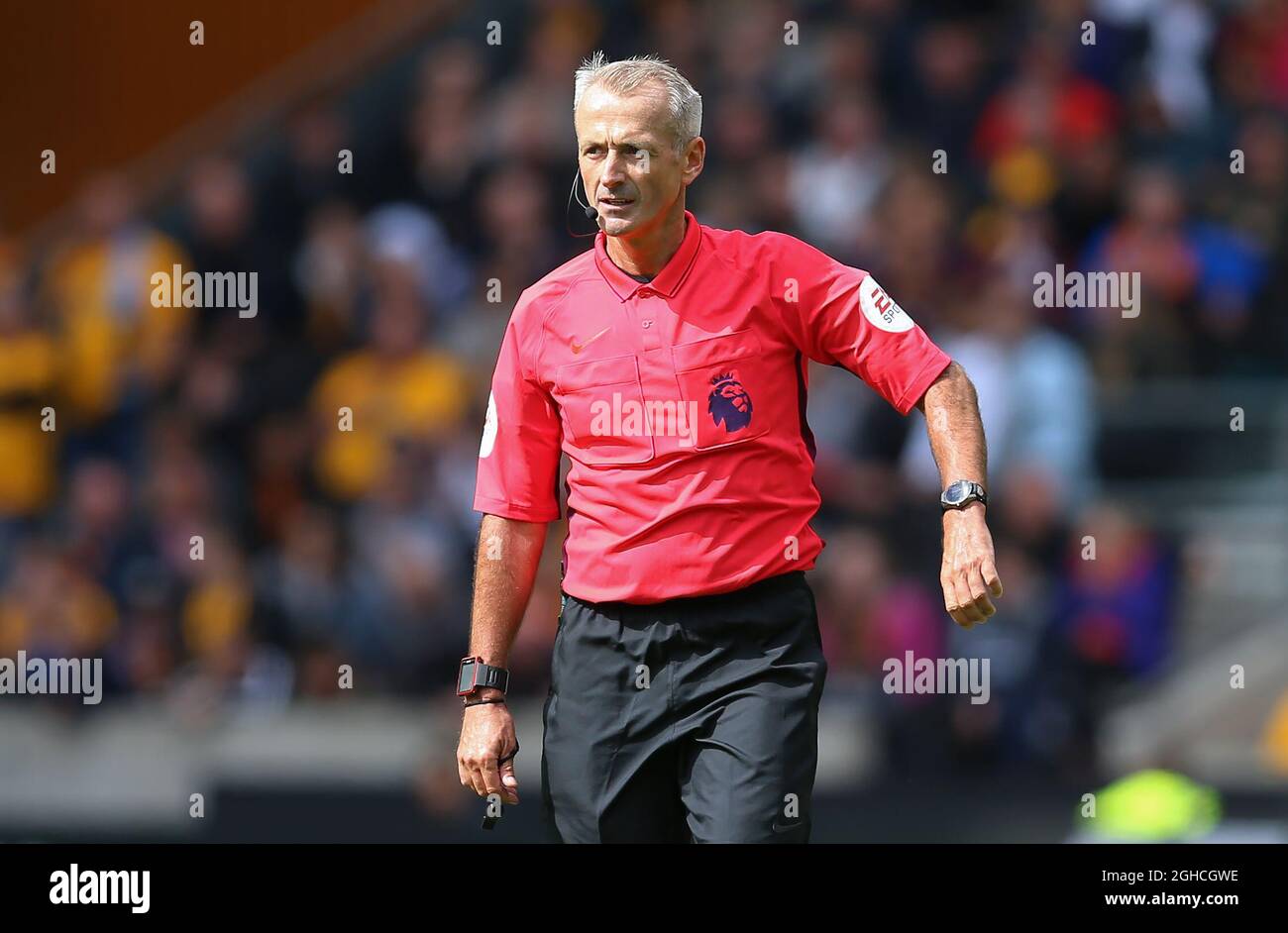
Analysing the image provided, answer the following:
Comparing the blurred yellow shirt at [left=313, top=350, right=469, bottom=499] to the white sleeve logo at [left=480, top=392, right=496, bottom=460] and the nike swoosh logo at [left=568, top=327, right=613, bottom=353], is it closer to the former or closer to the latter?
the white sleeve logo at [left=480, top=392, right=496, bottom=460]

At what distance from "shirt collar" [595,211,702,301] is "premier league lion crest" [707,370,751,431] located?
26 cm

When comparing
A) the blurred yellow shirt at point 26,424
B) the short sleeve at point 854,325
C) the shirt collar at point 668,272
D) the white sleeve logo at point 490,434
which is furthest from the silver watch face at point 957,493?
the blurred yellow shirt at point 26,424

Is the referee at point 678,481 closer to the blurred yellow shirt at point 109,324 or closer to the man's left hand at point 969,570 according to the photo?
the man's left hand at point 969,570

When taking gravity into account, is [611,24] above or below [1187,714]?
above

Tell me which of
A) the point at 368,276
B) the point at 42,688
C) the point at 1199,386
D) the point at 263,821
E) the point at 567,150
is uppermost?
the point at 567,150

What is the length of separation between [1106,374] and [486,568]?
5552 millimetres

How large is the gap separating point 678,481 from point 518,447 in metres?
0.44

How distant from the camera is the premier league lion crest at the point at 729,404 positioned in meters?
4.62

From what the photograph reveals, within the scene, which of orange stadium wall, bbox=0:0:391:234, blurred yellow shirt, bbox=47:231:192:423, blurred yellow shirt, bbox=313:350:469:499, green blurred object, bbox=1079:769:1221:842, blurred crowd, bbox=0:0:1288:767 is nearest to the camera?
green blurred object, bbox=1079:769:1221:842

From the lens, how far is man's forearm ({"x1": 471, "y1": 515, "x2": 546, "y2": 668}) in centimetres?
482

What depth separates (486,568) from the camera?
15.9 ft

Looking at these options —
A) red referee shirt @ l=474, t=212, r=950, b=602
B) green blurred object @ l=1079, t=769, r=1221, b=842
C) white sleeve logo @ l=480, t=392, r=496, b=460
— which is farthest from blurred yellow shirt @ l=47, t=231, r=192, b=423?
red referee shirt @ l=474, t=212, r=950, b=602
